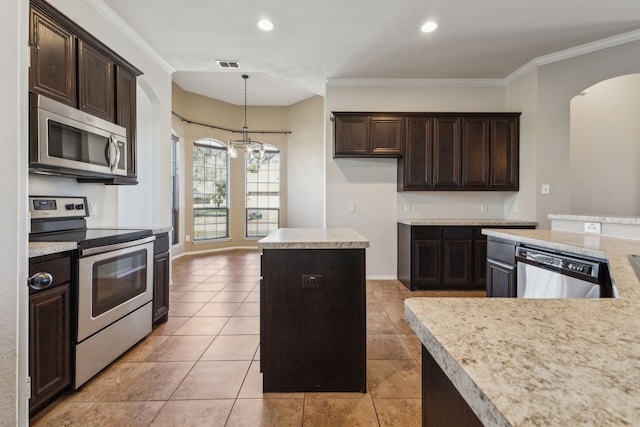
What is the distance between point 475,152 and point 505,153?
1.36ft

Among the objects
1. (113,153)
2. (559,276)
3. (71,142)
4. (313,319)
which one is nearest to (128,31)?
(113,153)

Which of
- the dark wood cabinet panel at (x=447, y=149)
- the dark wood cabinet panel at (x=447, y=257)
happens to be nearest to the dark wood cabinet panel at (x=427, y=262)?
the dark wood cabinet panel at (x=447, y=257)

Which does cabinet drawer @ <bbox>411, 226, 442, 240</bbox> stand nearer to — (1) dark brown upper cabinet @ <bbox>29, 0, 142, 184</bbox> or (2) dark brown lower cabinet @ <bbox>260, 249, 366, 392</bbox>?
(2) dark brown lower cabinet @ <bbox>260, 249, 366, 392</bbox>

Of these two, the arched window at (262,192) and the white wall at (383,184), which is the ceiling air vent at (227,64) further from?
the arched window at (262,192)

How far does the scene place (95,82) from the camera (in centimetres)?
230

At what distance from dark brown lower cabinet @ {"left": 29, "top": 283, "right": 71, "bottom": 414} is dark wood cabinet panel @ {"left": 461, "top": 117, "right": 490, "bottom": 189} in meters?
4.31

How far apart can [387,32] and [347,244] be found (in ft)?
8.59

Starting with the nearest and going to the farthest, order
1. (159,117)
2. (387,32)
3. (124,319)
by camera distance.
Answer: (124,319)
(387,32)
(159,117)

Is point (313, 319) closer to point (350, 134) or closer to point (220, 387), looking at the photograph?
point (220, 387)

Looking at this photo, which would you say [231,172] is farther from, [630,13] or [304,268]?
[630,13]

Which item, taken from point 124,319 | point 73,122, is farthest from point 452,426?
point 73,122

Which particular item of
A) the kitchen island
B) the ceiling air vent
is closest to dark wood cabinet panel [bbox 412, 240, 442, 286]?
the kitchen island

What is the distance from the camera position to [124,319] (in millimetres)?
2182

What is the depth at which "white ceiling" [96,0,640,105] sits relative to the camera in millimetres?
2779
